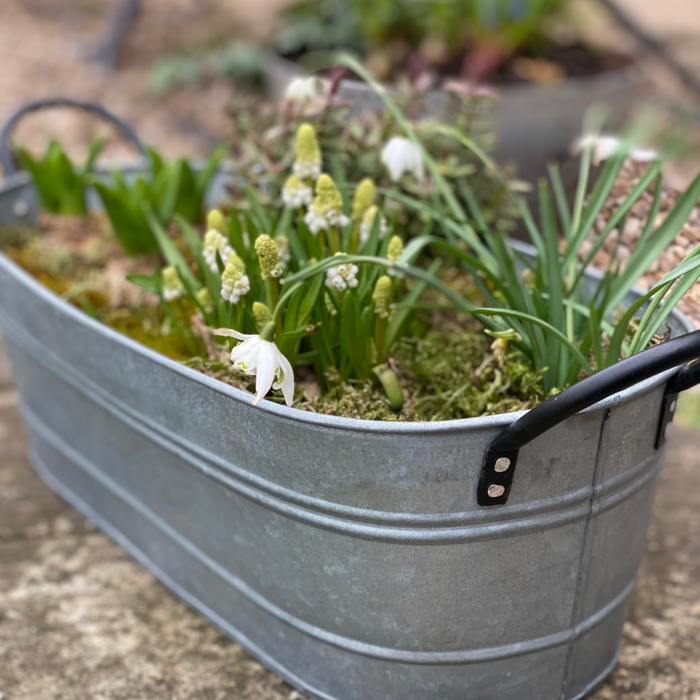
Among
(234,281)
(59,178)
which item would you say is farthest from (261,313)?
(59,178)

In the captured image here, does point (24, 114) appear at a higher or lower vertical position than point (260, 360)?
higher

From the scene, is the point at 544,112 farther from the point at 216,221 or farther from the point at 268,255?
the point at 268,255

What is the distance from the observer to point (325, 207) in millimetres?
1277

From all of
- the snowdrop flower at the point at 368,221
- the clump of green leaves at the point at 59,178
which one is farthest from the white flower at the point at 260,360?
the clump of green leaves at the point at 59,178

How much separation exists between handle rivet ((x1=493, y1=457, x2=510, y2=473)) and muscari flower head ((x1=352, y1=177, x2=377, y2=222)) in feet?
1.79

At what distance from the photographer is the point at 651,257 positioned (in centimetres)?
138

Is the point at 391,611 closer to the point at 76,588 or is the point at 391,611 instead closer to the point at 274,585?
the point at 274,585

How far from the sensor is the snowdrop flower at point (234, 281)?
118cm

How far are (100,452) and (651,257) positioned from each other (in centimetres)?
111

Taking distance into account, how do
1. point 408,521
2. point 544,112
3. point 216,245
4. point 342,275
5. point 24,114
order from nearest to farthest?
point 408,521 → point 342,275 → point 216,245 → point 24,114 → point 544,112

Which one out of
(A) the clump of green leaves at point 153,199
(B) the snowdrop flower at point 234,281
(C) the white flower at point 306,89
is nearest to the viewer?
(B) the snowdrop flower at point 234,281

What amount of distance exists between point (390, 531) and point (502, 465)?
0.18 m

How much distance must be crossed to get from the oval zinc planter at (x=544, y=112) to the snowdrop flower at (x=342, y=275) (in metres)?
1.89

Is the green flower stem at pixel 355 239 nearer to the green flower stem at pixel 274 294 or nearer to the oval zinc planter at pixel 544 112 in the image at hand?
the green flower stem at pixel 274 294
